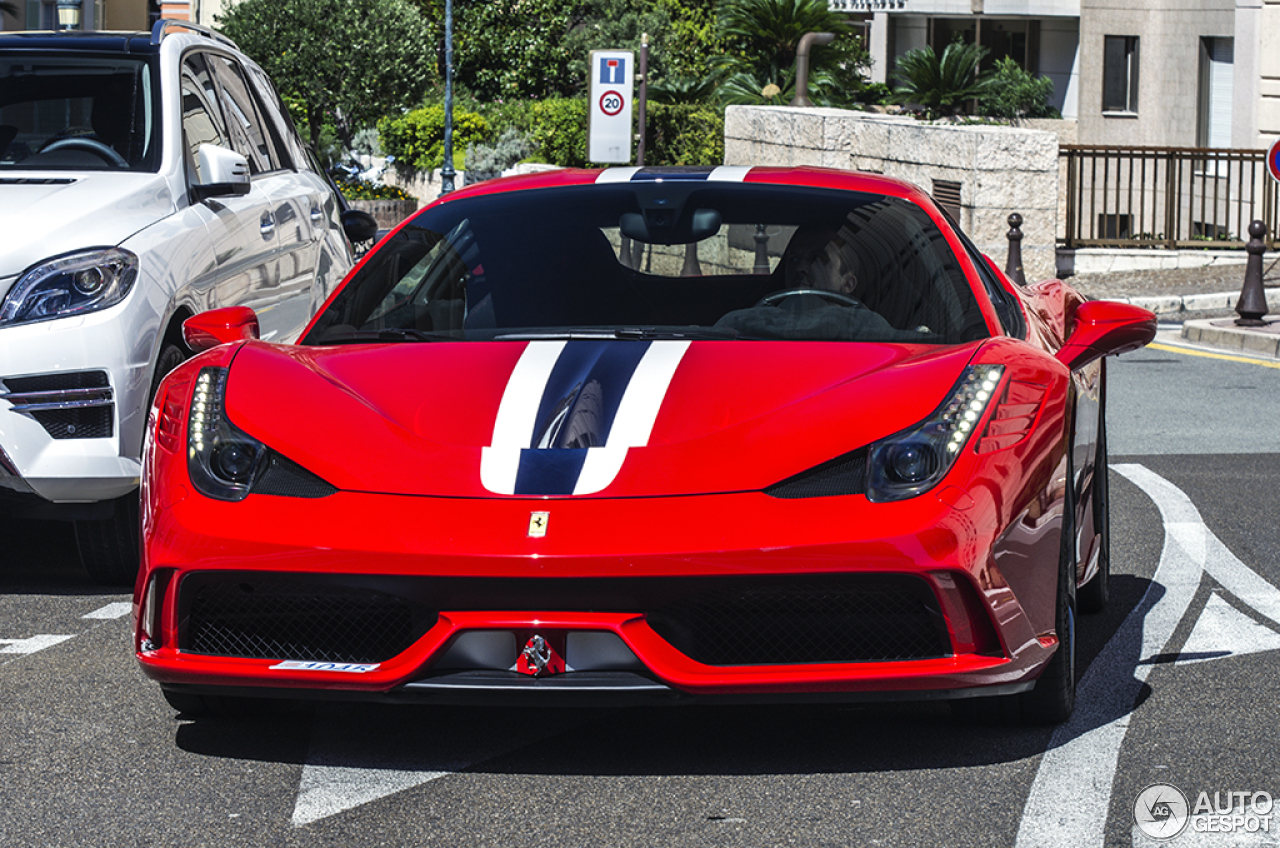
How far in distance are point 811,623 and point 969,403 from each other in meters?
0.59

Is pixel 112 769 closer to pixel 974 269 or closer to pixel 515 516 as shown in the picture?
pixel 515 516

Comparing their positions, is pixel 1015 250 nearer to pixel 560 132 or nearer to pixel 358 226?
pixel 358 226

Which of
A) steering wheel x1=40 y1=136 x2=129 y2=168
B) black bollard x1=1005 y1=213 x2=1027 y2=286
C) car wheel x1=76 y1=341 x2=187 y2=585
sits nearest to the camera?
car wheel x1=76 y1=341 x2=187 y2=585

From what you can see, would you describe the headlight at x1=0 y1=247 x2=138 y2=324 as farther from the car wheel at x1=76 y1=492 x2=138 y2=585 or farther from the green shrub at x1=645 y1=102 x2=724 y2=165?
the green shrub at x1=645 y1=102 x2=724 y2=165

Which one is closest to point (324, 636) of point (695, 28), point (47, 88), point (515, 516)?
point (515, 516)

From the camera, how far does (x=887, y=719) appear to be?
170 inches

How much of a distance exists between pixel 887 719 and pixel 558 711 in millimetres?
783

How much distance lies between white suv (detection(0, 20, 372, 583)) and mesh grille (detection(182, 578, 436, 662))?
1976mm

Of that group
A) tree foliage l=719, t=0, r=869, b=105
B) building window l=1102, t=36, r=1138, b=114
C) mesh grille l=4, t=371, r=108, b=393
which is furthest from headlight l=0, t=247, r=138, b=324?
building window l=1102, t=36, r=1138, b=114

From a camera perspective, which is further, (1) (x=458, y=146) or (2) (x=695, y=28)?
(2) (x=695, y=28)

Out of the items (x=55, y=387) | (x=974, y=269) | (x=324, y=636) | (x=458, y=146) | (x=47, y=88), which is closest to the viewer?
(x=324, y=636)

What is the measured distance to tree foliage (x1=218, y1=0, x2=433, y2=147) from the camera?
43.6m

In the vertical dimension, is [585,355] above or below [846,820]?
above

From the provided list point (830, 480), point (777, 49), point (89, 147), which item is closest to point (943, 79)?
point (777, 49)
